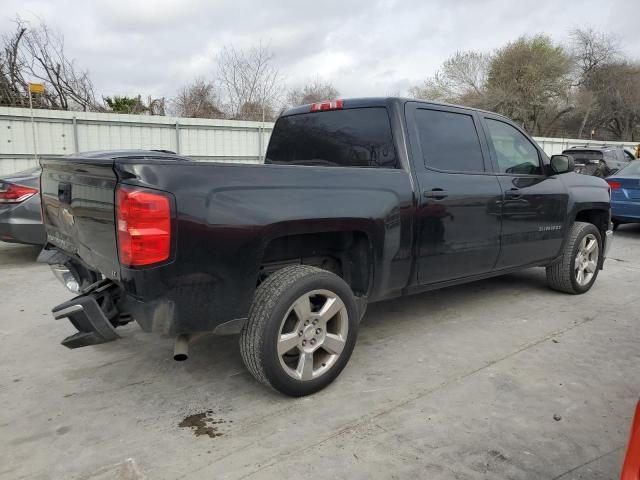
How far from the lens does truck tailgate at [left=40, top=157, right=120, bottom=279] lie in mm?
2611

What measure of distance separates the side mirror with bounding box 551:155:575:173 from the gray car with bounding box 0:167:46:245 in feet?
19.5

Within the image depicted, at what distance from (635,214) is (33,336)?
9252mm

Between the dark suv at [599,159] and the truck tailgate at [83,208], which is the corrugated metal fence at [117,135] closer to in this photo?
the truck tailgate at [83,208]

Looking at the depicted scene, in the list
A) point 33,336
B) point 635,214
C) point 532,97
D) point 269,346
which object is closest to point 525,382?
point 269,346

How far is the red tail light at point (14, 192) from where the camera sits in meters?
6.28

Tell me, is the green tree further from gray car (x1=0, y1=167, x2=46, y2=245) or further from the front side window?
the front side window

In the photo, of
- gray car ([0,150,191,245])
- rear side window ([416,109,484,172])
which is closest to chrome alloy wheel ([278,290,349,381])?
rear side window ([416,109,484,172])

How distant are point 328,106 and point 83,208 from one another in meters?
2.05

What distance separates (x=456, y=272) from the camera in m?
3.96

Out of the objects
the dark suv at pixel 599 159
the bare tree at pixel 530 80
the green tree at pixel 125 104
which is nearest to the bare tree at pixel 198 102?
the green tree at pixel 125 104

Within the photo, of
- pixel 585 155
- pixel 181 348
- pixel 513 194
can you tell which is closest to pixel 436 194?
pixel 513 194

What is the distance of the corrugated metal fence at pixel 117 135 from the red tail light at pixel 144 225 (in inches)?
375

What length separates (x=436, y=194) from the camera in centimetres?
363

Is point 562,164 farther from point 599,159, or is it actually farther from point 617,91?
point 617,91
